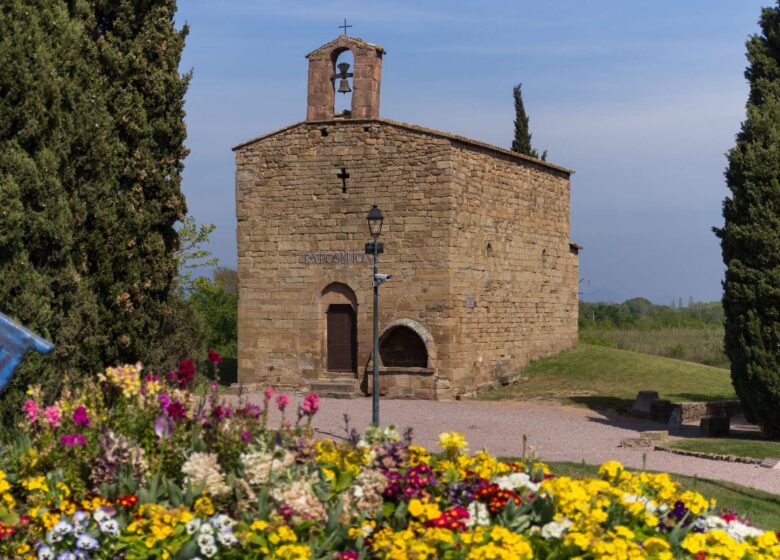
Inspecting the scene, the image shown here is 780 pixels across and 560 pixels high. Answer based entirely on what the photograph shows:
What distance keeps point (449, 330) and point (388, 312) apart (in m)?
1.56

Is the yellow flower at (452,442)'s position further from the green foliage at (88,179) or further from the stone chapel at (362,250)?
the stone chapel at (362,250)

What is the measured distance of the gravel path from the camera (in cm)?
1394

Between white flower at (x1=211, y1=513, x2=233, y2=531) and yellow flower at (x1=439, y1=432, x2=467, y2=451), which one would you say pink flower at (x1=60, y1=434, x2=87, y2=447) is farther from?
yellow flower at (x1=439, y1=432, x2=467, y2=451)

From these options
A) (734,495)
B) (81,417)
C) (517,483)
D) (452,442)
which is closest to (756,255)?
(734,495)

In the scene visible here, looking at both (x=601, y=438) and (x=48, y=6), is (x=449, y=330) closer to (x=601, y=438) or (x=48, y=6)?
(x=601, y=438)

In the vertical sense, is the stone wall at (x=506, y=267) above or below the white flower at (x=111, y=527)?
above

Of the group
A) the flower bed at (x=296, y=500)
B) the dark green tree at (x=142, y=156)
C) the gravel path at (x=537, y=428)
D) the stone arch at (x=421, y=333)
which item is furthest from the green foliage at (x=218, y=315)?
the flower bed at (x=296, y=500)

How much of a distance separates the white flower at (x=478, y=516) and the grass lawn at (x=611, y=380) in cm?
1602

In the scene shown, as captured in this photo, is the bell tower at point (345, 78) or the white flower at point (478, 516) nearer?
the white flower at point (478, 516)

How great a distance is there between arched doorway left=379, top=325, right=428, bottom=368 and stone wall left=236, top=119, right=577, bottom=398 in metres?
0.37

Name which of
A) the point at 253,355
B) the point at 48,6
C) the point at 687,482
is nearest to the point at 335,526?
the point at 687,482

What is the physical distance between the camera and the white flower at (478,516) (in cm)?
634

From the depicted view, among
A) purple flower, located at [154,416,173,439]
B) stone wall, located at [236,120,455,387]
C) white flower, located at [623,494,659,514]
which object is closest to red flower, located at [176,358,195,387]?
purple flower, located at [154,416,173,439]

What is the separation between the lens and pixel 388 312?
79.2 feet
